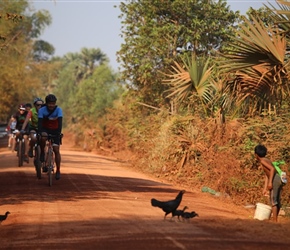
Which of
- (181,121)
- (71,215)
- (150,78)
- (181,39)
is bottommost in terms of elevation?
(71,215)

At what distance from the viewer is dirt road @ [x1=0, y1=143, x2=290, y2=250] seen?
8.45 metres

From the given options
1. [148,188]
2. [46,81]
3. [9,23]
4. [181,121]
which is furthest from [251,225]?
[46,81]

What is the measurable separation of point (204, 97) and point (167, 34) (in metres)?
11.7

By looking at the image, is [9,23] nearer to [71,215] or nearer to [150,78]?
[150,78]

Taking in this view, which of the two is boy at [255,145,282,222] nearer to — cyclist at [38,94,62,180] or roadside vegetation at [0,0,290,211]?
roadside vegetation at [0,0,290,211]

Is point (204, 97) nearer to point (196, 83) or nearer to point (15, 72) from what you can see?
point (196, 83)

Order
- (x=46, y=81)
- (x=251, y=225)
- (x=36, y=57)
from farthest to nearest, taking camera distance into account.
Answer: (x=46, y=81) < (x=36, y=57) < (x=251, y=225)

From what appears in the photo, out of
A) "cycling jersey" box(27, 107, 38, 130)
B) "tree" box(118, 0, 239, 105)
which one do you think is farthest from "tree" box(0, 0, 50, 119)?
"cycling jersey" box(27, 107, 38, 130)

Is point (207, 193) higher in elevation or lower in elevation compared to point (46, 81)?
lower

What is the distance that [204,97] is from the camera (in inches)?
798

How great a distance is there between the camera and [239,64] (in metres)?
14.4

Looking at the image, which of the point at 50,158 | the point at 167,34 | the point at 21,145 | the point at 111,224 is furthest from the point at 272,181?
the point at 167,34

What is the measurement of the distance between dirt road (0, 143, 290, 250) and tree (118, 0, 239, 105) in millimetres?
17082

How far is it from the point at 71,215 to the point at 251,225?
283 centimetres
